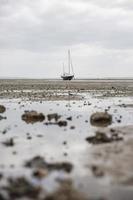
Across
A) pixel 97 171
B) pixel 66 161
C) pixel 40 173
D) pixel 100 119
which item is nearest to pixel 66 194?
pixel 40 173

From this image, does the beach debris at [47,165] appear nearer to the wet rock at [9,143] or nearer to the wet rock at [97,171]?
the wet rock at [97,171]

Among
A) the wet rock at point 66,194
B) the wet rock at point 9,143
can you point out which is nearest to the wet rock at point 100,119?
A: the wet rock at point 9,143

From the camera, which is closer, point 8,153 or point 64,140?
point 8,153

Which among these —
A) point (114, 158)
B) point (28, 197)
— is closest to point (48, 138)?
point (114, 158)

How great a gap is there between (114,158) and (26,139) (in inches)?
321

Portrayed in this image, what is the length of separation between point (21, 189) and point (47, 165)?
165 inches

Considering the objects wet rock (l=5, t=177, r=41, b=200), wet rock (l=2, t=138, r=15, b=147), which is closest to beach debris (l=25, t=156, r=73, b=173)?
wet rock (l=5, t=177, r=41, b=200)

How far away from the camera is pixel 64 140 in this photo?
29.2m

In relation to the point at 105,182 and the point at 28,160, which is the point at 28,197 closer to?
the point at 105,182

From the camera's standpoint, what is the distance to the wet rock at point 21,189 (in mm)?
16756

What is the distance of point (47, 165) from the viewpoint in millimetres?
21312

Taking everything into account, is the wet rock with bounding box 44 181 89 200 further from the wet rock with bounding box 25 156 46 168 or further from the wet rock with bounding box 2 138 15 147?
the wet rock with bounding box 2 138 15 147

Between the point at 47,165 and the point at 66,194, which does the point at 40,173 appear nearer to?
the point at 47,165

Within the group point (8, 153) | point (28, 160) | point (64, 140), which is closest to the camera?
point (28, 160)
